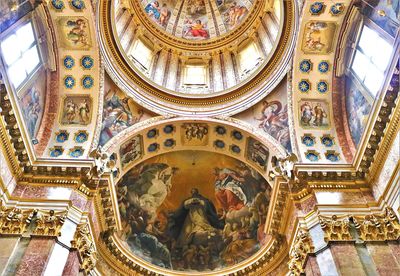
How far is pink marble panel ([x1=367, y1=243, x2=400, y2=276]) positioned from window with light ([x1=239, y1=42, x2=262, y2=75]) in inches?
412

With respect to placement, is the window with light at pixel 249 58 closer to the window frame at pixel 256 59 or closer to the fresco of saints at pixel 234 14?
the window frame at pixel 256 59

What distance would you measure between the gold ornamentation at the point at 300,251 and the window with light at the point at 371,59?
509cm

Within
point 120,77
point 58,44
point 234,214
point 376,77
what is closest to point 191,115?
point 120,77

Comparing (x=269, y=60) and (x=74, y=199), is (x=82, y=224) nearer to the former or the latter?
(x=74, y=199)

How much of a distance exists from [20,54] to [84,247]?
683 cm

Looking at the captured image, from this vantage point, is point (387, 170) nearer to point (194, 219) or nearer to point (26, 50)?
point (194, 219)

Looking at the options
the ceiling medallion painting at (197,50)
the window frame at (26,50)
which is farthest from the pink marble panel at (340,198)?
the window frame at (26,50)

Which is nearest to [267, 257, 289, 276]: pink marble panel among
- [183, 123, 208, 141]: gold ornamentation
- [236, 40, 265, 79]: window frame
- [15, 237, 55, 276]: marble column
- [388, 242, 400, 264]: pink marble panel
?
[388, 242, 400, 264]: pink marble panel

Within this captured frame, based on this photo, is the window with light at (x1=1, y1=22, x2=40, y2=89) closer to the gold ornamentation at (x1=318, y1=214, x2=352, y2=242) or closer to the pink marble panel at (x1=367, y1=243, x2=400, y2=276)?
the gold ornamentation at (x1=318, y1=214, x2=352, y2=242)

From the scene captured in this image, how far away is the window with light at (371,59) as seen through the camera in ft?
38.6

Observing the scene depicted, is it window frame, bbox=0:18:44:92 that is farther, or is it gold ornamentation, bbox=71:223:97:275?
gold ornamentation, bbox=71:223:97:275

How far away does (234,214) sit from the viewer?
16938 millimetres

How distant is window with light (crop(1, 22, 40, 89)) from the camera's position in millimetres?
11703

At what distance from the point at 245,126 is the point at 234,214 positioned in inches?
166
